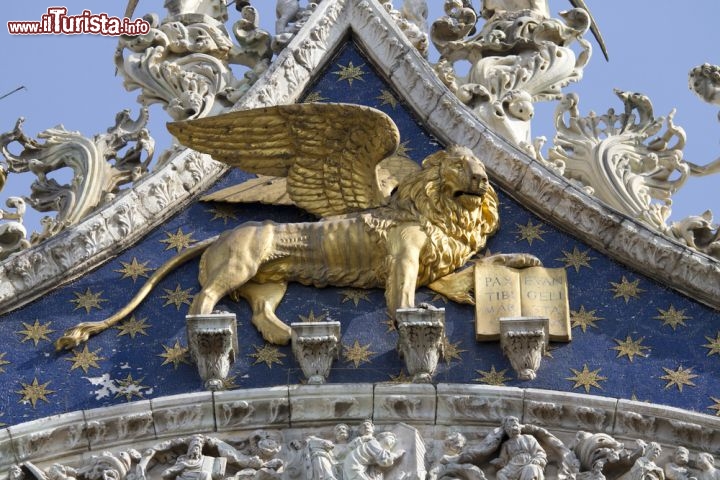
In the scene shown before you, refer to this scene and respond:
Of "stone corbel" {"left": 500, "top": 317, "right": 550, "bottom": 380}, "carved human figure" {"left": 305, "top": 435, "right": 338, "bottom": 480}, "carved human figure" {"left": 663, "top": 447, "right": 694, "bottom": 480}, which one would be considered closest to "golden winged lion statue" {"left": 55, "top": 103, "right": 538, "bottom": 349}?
"stone corbel" {"left": 500, "top": 317, "right": 550, "bottom": 380}

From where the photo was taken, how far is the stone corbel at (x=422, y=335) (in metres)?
15.3

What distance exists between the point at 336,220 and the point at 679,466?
9.19 feet

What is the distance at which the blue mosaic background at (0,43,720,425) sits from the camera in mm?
15422

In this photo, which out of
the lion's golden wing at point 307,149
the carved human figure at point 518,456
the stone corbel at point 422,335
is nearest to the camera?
the carved human figure at point 518,456

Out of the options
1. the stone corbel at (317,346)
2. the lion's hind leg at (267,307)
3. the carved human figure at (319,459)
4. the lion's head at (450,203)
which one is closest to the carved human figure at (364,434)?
the carved human figure at (319,459)

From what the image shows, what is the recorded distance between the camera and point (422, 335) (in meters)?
15.3

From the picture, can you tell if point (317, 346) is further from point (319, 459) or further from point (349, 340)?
point (319, 459)

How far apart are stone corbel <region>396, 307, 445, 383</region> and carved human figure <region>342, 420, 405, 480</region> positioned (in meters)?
0.57

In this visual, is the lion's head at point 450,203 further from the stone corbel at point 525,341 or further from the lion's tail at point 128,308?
the lion's tail at point 128,308

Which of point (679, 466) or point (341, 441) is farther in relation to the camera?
point (341, 441)

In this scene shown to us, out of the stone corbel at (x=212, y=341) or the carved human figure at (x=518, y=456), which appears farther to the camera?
the stone corbel at (x=212, y=341)

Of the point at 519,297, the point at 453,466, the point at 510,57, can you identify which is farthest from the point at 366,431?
the point at 510,57

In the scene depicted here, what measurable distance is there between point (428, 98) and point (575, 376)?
2662mm

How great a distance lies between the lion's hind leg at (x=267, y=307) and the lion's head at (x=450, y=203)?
37.6 inches
